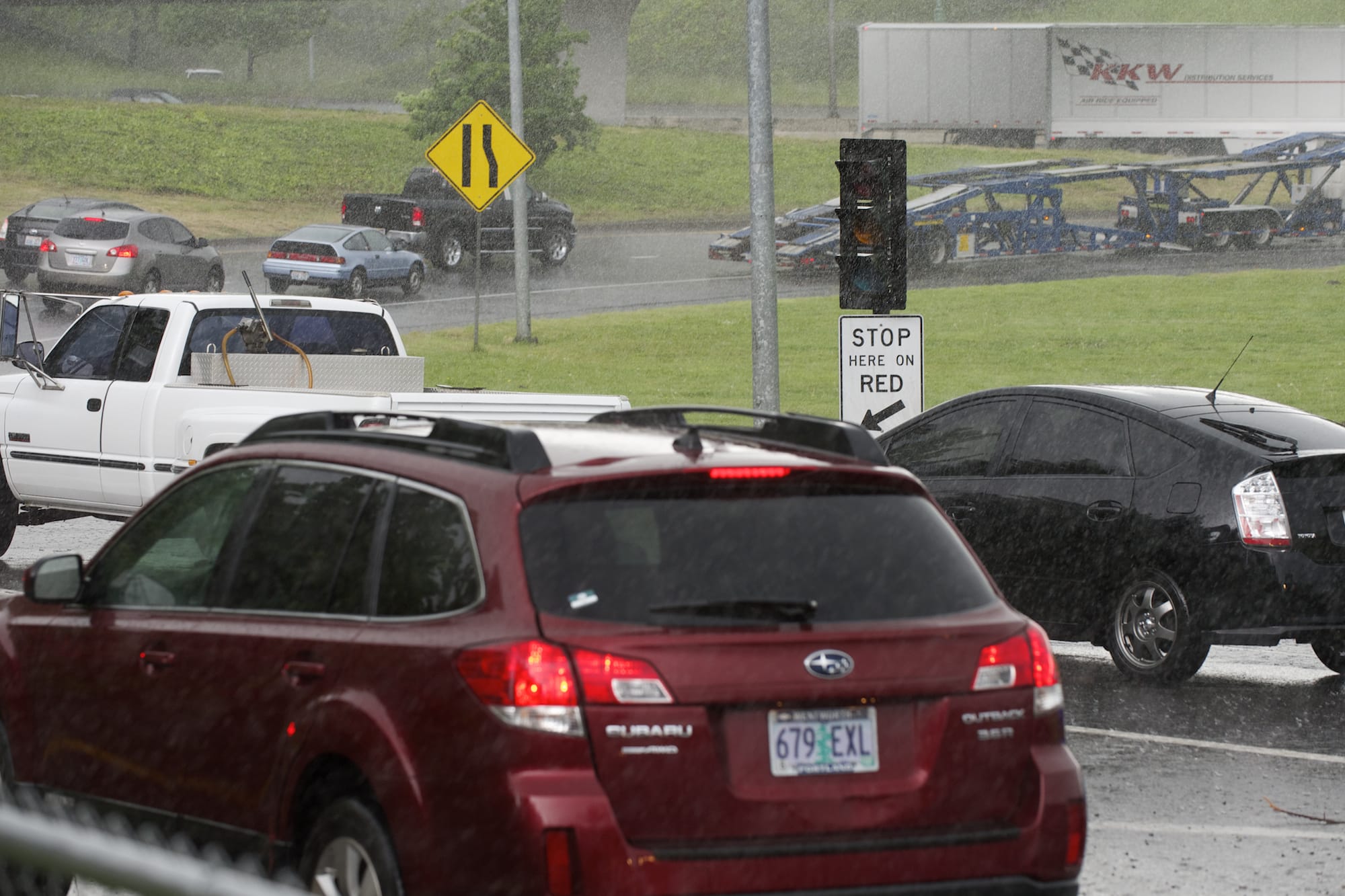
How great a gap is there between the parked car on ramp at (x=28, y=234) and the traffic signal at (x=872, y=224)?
23387mm

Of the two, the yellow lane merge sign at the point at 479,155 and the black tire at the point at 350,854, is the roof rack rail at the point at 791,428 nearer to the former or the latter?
the black tire at the point at 350,854

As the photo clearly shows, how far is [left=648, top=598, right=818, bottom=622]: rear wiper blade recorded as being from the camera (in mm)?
4379

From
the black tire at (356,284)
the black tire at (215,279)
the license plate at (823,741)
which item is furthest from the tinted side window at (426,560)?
the black tire at (215,279)

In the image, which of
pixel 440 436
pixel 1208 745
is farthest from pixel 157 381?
pixel 440 436

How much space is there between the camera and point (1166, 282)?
3778 centimetres

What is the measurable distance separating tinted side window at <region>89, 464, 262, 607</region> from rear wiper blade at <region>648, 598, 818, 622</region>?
1.59 m

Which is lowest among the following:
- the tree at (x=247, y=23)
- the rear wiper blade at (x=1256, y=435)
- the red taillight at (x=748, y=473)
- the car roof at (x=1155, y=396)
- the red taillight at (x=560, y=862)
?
the red taillight at (x=560, y=862)

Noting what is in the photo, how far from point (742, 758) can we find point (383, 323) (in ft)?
33.2

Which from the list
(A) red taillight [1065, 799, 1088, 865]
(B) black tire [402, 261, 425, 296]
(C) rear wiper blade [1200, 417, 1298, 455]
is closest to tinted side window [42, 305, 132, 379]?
(C) rear wiper blade [1200, 417, 1298, 455]

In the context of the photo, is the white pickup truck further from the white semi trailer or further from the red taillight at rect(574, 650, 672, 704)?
the white semi trailer

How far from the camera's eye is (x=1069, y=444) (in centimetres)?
1062

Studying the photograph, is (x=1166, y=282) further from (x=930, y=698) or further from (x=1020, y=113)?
(x=930, y=698)

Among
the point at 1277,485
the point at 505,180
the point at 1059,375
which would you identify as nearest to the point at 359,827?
the point at 1277,485

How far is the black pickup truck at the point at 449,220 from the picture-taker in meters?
39.5
